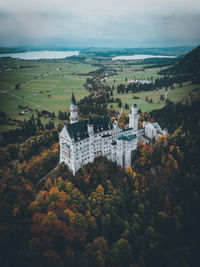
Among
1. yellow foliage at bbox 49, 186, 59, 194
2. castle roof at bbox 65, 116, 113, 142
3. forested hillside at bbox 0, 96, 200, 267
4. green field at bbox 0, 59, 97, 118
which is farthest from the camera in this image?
green field at bbox 0, 59, 97, 118

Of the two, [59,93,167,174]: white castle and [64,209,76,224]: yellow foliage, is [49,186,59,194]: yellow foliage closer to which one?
[64,209,76,224]: yellow foliage

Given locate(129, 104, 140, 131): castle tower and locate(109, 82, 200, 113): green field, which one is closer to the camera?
locate(129, 104, 140, 131): castle tower

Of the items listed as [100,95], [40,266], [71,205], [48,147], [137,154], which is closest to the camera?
[40,266]

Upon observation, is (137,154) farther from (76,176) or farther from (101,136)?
(76,176)

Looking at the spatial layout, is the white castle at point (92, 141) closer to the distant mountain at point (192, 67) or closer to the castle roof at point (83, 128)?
the castle roof at point (83, 128)

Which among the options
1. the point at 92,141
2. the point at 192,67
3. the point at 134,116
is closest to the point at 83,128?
the point at 92,141

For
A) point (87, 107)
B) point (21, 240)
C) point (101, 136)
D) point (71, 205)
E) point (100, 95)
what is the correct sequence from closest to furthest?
point (21, 240), point (71, 205), point (101, 136), point (87, 107), point (100, 95)

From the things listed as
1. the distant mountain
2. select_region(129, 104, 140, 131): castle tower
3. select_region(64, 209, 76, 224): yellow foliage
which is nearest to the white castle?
select_region(129, 104, 140, 131): castle tower

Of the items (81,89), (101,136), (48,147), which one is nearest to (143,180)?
(101,136)
